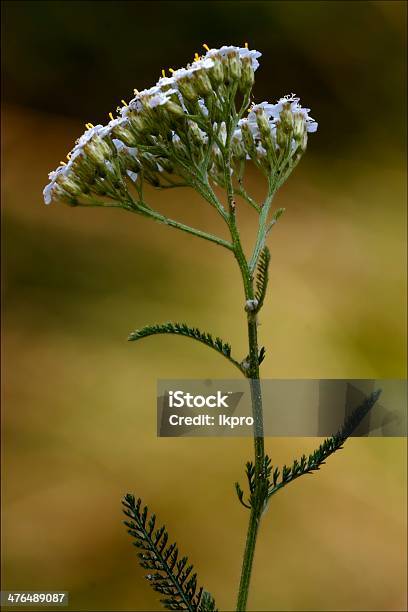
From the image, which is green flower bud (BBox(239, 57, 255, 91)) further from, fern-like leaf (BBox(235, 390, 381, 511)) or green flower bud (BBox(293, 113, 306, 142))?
fern-like leaf (BBox(235, 390, 381, 511))

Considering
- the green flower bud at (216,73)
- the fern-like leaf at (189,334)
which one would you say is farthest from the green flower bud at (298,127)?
the fern-like leaf at (189,334)

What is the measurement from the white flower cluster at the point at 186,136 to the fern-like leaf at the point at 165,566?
353 mm

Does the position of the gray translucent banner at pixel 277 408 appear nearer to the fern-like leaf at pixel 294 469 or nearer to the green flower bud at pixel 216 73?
the fern-like leaf at pixel 294 469

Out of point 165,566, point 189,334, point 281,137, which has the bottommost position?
point 165,566

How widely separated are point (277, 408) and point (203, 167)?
0.31 metres

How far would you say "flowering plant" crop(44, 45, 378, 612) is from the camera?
0.77 meters

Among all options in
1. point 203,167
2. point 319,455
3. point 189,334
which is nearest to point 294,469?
point 319,455

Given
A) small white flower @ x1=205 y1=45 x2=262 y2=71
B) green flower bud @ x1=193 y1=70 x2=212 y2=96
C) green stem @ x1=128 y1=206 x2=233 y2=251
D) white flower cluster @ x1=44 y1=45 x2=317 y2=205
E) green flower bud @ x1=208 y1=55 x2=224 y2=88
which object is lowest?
green stem @ x1=128 y1=206 x2=233 y2=251

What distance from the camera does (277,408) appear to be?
Result: 36.6 inches

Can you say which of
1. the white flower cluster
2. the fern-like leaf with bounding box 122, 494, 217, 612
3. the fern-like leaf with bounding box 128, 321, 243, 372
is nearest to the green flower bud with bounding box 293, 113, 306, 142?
the white flower cluster

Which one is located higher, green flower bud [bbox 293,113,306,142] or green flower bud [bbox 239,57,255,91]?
green flower bud [bbox 239,57,255,91]

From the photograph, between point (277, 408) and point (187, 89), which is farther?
point (277, 408)

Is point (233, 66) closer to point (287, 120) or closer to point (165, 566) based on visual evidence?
point (287, 120)

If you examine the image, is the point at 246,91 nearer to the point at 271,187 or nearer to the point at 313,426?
the point at 271,187
